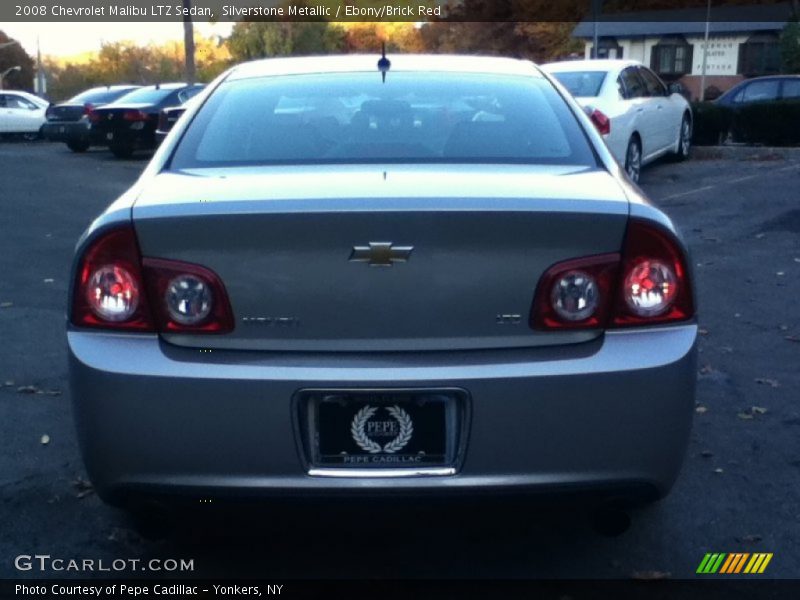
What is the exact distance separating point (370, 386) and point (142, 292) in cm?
68

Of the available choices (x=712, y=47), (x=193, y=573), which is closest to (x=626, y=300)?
(x=193, y=573)

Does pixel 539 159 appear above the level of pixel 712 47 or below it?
above

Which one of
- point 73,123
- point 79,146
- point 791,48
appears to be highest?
point 791,48

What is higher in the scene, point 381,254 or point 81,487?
point 381,254

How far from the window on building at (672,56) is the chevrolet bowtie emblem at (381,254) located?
49049 mm

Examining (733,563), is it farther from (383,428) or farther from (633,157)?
(633,157)

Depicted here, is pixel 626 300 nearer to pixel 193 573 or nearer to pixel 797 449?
pixel 193 573

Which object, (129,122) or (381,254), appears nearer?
(381,254)

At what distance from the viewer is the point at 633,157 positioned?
42.4ft

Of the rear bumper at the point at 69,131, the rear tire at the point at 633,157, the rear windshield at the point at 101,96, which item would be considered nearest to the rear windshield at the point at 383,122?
the rear tire at the point at 633,157

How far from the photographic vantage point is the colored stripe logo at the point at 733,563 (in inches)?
135

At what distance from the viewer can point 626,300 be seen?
9.65 feet

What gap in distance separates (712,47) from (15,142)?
105ft

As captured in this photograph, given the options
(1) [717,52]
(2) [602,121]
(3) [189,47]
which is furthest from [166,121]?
(1) [717,52]
